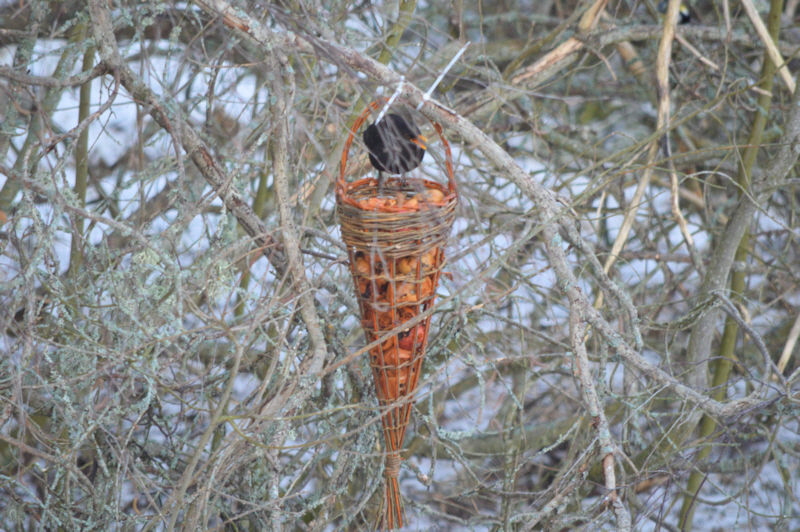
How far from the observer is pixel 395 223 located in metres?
0.96

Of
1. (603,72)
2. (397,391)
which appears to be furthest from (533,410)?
(397,391)

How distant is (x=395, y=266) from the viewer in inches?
39.8

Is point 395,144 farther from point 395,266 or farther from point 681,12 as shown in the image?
point 681,12

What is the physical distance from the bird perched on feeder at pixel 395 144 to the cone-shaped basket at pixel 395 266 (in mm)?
25

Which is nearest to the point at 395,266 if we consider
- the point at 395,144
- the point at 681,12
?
the point at 395,144

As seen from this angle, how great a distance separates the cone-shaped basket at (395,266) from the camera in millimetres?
A: 966

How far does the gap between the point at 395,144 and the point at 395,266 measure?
15 cm

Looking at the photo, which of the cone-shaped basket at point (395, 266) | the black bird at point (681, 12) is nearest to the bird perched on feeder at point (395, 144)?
the cone-shaped basket at point (395, 266)

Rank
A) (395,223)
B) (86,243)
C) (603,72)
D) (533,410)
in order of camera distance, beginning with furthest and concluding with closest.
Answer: (603,72), (533,410), (86,243), (395,223)

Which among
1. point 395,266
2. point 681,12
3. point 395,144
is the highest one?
point 681,12

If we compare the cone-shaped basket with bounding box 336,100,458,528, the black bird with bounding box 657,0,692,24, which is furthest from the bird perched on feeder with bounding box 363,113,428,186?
the black bird with bounding box 657,0,692,24

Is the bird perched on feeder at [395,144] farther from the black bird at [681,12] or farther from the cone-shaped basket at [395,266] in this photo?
the black bird at [681,12]

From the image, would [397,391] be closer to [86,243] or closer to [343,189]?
[343,189]

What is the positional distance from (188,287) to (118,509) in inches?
13.6
